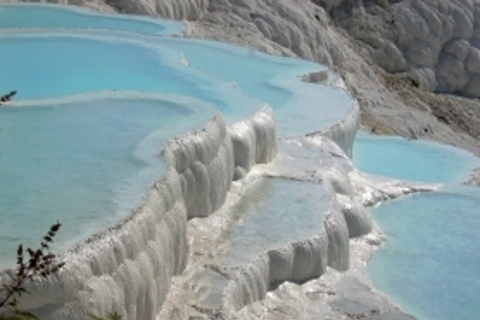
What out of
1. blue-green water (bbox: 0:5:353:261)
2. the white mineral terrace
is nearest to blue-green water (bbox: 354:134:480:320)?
the white mineral terrace

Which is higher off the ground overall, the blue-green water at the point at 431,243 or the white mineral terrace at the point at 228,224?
the white mineral terrace at the point at 228,224

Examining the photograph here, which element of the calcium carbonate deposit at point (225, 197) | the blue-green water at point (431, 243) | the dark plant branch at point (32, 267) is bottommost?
the blue-green water at point (431, 243)

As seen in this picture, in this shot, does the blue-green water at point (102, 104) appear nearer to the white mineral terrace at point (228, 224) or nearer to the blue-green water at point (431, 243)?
the white mineral terrace at point (228, 224)

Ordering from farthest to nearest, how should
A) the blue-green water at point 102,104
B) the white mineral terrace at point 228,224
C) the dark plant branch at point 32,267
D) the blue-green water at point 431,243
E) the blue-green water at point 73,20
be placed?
the blue-green water at point 73,20
the blue-green water at point 431,243
the blue-green water at point 102,104
the white mineral terrace at point 228,224
the dark plant branch at point 32,267

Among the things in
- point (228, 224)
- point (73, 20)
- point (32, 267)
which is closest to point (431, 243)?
point (228, 224)

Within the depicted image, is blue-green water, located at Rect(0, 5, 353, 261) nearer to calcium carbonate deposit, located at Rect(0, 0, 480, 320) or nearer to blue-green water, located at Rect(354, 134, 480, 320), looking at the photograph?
calcium carbonate deposit, located at Rect(0, 0, 480, 320)

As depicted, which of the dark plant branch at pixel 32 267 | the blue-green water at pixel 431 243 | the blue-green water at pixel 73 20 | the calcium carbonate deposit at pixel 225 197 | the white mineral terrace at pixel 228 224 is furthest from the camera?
the blue-green water at pixel 73 20

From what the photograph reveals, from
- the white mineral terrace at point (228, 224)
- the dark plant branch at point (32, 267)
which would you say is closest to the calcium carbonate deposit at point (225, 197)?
the white mineral terrace at point (228, 224)

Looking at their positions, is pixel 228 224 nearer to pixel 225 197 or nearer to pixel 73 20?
pixel 225 197

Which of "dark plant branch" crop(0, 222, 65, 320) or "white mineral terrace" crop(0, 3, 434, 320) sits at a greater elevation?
"dark plant branch" crop(0, 222, 65, 320)

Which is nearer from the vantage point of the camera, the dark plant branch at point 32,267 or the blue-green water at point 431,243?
the dark plant branch at point 32,267
